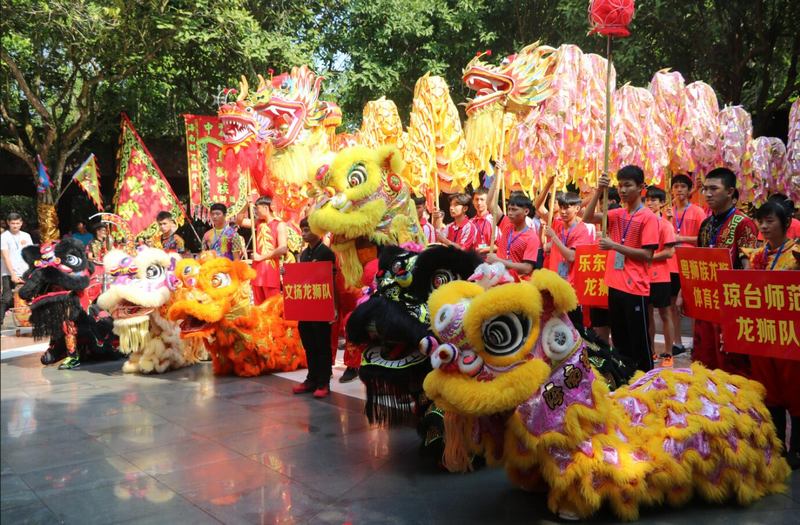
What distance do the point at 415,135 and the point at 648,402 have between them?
6691 millimetres

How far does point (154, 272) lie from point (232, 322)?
1.19 meters

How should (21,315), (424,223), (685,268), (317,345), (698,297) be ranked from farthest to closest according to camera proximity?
(21,315), (424,223), (317,345), (685,268), (698,297)

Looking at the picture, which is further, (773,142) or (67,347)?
(773,142)

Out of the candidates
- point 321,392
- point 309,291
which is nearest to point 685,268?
point 309,291

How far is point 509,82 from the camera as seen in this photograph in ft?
17.5

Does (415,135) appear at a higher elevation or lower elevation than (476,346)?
higher

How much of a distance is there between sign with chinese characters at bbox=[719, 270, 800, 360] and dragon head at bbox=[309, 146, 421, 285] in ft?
6.64

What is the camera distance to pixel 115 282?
6.95m

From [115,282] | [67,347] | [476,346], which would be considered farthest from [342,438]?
[67,347]

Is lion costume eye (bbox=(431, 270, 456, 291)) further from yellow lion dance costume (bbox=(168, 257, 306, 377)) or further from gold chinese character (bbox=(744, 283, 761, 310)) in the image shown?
yellow lion dance costume (bbox=(168, 257, 306, 377))

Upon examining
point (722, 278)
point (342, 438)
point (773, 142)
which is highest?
point (773, 142)

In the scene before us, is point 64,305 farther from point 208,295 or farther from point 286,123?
point 286,123

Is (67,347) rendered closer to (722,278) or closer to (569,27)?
(722,278)

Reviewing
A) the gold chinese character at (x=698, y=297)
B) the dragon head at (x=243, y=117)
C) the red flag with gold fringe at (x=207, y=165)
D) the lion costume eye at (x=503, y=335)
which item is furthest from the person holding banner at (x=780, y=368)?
the red flag with gold fringe at (x=207, y=165)
